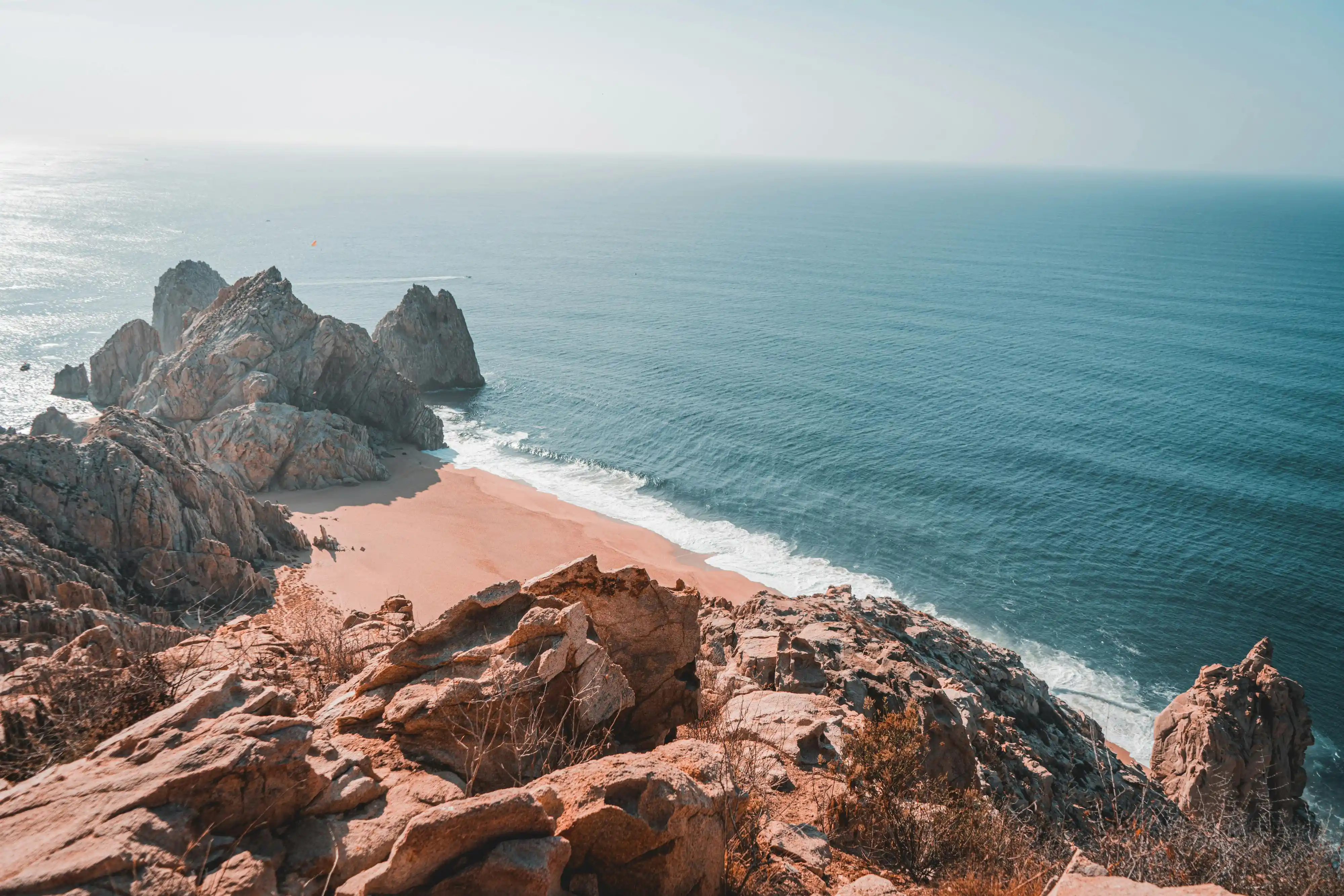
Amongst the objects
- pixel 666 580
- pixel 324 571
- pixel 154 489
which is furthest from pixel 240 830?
pixel 666 580

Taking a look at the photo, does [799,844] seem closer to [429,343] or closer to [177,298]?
[429,343]

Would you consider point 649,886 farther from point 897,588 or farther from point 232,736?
point 897,588

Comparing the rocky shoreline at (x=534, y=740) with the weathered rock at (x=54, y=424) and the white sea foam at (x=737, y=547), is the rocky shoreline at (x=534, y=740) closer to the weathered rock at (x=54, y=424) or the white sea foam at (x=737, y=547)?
Answer: the white sea foam at (x=737, y=547)

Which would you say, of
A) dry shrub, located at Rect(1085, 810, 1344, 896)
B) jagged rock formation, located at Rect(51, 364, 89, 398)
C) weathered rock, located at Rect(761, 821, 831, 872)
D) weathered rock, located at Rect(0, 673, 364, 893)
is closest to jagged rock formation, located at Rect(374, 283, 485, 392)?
jagged rock formation, located at Rect(51, 364, 89, 398)

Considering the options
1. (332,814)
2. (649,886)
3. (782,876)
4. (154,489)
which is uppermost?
(332,814)

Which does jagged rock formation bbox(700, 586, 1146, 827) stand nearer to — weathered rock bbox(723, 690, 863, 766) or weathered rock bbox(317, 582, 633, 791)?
weathered rock bbox(723, 690, 863, 766)

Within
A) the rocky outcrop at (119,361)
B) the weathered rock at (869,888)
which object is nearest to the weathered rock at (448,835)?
the weathered rock at (869,888)

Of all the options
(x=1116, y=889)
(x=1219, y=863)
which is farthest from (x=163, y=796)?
(x=1219, y=863)
